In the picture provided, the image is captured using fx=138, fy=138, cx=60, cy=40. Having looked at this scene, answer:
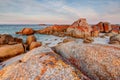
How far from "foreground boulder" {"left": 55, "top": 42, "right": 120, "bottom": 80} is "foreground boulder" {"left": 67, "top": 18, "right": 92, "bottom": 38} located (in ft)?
71.5

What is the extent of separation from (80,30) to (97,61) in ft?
76.4

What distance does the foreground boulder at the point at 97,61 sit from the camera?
170 inches

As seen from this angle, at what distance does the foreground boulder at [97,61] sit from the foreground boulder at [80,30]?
71.5 ft

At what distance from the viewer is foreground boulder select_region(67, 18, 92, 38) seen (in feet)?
88.9

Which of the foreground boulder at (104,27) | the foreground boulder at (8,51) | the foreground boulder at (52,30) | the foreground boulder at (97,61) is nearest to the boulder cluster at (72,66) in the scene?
the foreground boulder at (97,61)

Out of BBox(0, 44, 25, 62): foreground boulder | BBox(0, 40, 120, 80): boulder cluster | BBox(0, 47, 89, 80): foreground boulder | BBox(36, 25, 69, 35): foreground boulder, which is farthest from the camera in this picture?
BBox(36, 25, 69, 35): foreground boulder

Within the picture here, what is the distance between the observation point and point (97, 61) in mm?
4668

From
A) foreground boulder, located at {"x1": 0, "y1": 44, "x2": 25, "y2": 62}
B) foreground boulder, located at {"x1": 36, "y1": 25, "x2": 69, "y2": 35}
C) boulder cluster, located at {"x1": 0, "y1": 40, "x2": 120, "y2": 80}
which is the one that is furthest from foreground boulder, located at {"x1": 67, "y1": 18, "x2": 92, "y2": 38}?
boulder cluster, located at {"x1": 0, "y1": 40, "x2": 120, "y2": 80}

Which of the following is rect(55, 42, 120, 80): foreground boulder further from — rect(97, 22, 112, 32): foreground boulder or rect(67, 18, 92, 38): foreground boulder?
rect(97, 22, 112, 32): foreground boulder

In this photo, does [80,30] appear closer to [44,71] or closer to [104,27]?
[104,27]

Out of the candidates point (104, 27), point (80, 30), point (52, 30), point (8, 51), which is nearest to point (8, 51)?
point (8, 51)

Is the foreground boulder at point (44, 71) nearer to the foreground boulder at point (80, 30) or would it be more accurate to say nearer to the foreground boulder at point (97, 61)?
the foreground boulder at point (97, 61)

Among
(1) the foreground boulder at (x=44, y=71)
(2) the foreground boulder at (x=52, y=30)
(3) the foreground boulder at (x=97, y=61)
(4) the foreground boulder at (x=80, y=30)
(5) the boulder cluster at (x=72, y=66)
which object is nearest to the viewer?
(1) the foreground boulder at (x=44, y=71)

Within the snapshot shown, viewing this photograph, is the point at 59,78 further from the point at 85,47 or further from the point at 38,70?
the point at 85,47
